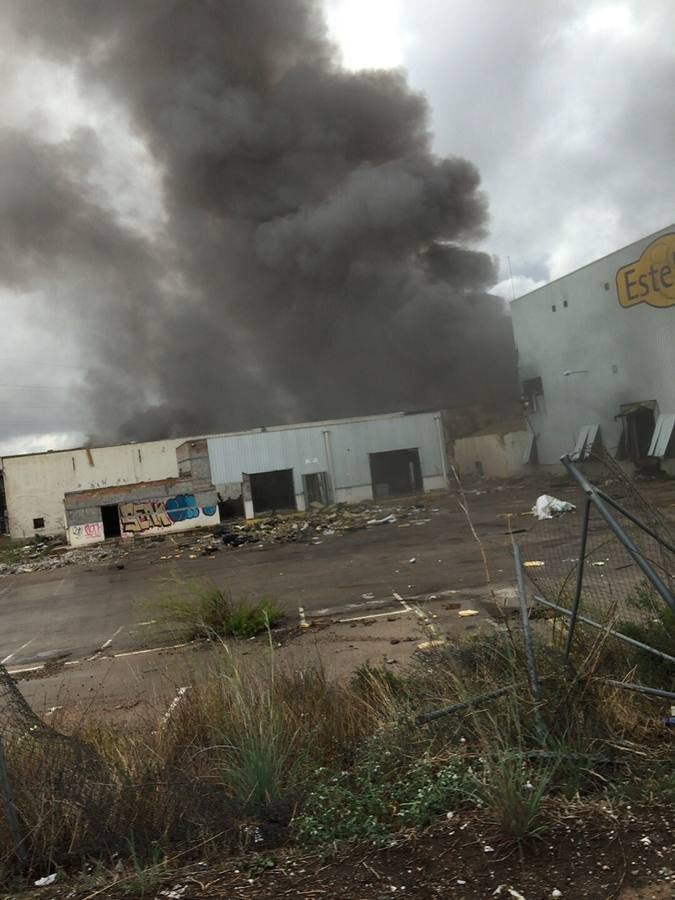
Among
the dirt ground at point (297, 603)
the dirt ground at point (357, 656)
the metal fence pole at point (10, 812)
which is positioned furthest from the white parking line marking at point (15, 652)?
the metal fence pole at point (10, 812)

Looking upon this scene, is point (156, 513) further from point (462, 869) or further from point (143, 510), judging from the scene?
point (462, 869)

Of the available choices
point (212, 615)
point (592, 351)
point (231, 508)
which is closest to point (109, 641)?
point (212, 615)

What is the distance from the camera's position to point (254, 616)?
848cm

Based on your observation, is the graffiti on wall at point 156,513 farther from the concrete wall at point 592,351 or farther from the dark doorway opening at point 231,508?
the concrete wall at point 592,351

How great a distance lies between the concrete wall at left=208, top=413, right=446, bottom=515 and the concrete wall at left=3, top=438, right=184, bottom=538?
1101 cm

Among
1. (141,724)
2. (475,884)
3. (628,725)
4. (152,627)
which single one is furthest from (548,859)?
(152,627)

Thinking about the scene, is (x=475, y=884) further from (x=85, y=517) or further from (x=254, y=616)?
(x=85, y=517)

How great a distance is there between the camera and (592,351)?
100ft

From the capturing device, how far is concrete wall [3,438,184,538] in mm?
41688

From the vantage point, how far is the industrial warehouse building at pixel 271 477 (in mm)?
32406

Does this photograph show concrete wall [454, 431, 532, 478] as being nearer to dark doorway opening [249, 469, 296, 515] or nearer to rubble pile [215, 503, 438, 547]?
rubble pile [215, 503, 438, 547]

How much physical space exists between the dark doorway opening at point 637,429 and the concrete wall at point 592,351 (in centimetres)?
50

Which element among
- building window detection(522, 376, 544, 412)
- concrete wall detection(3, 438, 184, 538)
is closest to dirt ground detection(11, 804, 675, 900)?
building window detection(522, 376, 544, 412)

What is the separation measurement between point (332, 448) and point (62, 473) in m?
18.1
